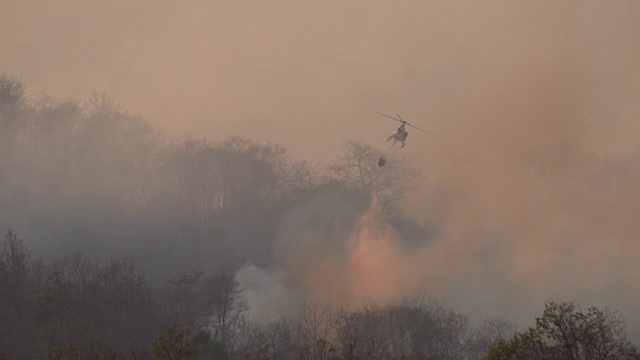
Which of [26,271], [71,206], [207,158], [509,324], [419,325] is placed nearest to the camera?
[26,271]

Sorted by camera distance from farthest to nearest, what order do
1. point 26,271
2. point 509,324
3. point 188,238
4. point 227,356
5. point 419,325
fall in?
point 188,238
point 509,324
point 419,325
point 26,271
point 227,356

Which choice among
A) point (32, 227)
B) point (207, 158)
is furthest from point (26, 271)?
point (207, 158)

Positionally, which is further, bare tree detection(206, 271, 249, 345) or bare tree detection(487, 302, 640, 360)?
bare tree detection(206, 271, 249, 345)

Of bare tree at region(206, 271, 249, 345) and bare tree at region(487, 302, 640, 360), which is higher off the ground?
bare tree at region(206, 271, 249, 345)

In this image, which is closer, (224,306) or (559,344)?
(559,344)

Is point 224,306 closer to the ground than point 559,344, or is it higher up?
higher up

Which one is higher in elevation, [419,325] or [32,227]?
[32,227]

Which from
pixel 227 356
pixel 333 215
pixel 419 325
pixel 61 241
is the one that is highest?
pixel 333 215

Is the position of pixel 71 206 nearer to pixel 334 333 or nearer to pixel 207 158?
pixel 207 158

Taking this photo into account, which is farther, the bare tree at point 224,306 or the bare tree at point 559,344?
the bare tree at point 224,306

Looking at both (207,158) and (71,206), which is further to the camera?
(207,158)

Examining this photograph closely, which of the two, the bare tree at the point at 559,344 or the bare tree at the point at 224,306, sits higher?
the bare tree at the point at 224,306

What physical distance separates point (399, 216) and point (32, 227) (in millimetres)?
35617

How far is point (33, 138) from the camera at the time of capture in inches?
3511
